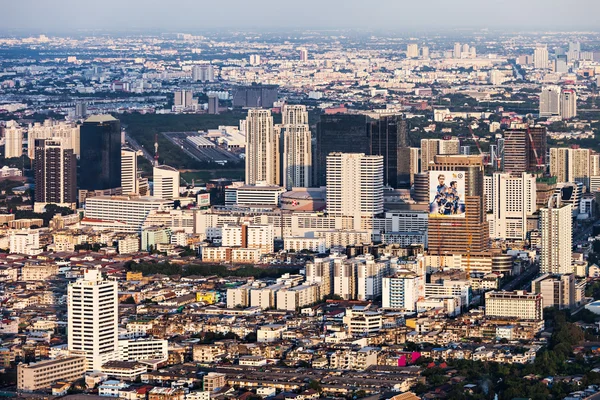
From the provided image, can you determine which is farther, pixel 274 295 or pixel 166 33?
pixel 166 33

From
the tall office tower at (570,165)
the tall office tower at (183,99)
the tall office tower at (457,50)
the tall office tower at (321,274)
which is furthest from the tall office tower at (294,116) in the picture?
the tall office tower at (457,50)

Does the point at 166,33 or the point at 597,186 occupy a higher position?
the point at 166,33

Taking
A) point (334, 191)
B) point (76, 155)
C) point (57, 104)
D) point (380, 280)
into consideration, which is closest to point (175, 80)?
→ point (57, 104)

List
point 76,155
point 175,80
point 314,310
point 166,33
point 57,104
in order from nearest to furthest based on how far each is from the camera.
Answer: point 314,310
point 76,155
point 57,104
point 175,80
point 166,33

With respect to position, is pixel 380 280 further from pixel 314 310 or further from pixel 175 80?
pixel 175 80

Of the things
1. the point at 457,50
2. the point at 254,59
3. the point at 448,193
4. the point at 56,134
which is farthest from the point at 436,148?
the point at 457,50

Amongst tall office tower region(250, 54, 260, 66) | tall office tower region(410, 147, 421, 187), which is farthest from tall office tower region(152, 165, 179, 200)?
tall office tower region(250, 54, 260, 66)
